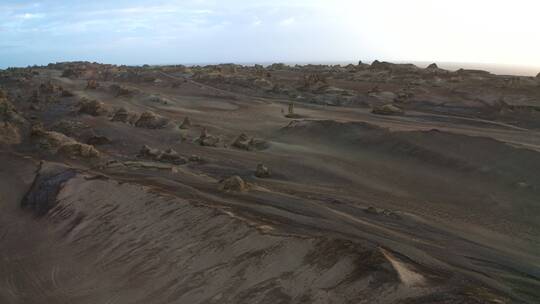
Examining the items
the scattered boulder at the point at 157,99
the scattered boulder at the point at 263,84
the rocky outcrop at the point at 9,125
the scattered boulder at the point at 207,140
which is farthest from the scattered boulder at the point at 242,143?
the scattered boulder at the point at 263,84

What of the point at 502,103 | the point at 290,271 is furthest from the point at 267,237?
the point at 502,103

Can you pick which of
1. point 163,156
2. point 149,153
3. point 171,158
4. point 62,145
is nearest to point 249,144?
point 171,158

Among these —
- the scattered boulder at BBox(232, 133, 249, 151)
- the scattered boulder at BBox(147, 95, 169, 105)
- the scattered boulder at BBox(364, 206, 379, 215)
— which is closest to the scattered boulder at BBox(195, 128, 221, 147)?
the scattered boulder at BBox(232, 133, 249, 151)

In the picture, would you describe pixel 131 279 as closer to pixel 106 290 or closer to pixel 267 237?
pixel 106 290

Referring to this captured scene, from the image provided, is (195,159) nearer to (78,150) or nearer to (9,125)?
(78,150)

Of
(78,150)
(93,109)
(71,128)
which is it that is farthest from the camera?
(93,109)

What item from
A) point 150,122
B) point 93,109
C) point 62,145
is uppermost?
point 93,109

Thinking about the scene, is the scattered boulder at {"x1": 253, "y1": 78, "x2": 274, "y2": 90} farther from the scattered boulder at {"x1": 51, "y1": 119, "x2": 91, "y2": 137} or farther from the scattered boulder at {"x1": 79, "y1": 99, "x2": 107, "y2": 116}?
the scattered boulder at {"x1": 51, "y1": 119, "x2": 91, "y2": 137}
